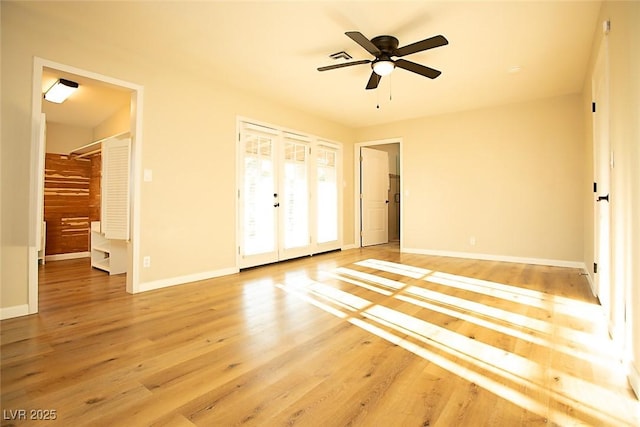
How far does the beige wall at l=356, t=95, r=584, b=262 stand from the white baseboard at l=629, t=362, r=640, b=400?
3752mm

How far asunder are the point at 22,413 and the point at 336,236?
17.3 feet

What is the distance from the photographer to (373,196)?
23.5 feet

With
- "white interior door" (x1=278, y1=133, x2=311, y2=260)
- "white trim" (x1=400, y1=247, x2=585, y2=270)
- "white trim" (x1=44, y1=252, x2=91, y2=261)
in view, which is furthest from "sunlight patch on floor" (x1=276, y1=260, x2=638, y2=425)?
"white trim" (x1=44, y1=252, x2=91, y2=261)

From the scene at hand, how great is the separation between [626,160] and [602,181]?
4.24 feet

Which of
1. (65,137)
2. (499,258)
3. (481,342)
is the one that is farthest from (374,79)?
(65,137)

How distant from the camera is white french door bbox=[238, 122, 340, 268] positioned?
4605 mm

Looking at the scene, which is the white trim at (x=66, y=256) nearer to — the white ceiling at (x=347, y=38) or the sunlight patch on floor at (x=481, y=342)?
the white ceiling at (x=347, y=38)

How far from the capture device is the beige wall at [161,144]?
2.63 meters

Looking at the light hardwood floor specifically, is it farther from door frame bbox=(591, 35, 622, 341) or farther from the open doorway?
the open doorway

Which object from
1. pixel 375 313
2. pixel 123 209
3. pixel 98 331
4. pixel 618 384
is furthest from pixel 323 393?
pixel 123 209

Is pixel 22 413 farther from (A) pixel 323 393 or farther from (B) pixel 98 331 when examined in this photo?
(A) pixel 323 393

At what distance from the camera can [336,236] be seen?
6.39m

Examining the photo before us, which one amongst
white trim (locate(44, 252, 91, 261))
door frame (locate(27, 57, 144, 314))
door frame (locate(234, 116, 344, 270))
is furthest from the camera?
white trim (locate(44, 252, 91, 261))

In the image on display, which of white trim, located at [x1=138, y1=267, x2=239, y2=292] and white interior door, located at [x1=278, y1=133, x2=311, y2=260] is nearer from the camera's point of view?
white trim, located at [x1=138, y1=267, x2=239, y2=292]
